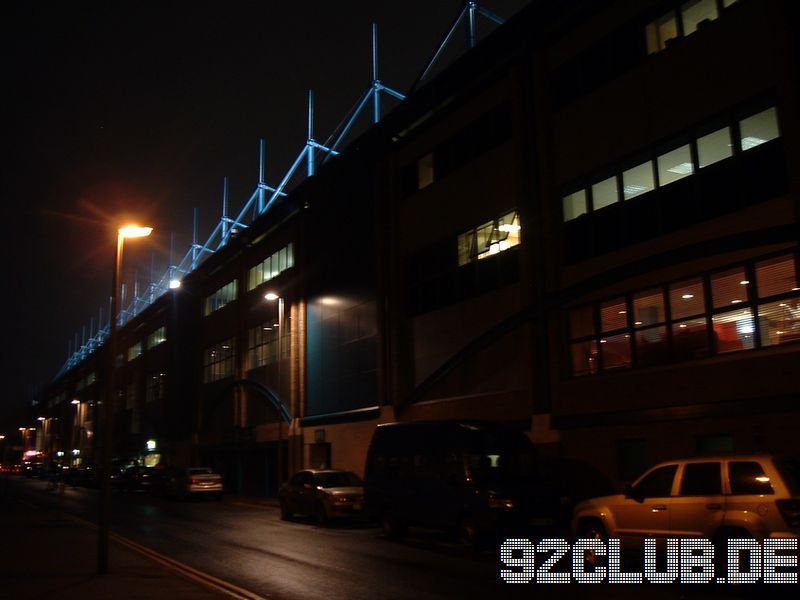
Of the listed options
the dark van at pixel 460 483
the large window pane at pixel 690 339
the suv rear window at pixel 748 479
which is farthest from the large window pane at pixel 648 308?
the suv rear window at pixel 748 479

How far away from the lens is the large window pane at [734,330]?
1688 cm

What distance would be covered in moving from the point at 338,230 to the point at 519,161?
1255 cm

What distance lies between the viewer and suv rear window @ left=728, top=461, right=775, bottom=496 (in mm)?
10289

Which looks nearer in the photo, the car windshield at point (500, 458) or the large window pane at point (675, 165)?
the car windshield at point (500, 458)

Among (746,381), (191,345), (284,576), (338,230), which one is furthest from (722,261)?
(191,345)

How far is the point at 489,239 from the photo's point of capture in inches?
978

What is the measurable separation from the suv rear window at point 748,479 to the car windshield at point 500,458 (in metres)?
5.59

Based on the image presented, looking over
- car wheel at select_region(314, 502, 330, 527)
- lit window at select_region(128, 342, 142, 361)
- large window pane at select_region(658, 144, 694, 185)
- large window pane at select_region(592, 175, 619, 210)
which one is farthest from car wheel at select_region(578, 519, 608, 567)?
lit window at select_region(128, 342, 142, 361)

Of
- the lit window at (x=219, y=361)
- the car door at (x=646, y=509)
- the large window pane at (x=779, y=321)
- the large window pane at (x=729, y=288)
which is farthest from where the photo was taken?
the lit window at (x=219, y=361)

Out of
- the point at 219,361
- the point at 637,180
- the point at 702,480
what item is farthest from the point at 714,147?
the point at 219,361

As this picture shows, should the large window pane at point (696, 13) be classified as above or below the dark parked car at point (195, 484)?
above

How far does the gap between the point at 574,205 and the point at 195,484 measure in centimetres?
2196

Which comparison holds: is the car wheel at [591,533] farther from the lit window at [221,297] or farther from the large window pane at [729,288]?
the lit window at [221,297]

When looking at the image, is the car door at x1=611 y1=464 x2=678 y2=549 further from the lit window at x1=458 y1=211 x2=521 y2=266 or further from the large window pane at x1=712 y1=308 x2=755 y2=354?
the lit window at x1=458 y1=211 x2=521 y2=266
